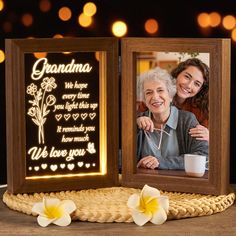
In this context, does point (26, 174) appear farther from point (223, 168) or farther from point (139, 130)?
point (223, 168)

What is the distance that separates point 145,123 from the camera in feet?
5.32

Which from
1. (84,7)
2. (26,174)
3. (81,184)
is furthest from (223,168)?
(84,7)

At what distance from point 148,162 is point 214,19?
440mm

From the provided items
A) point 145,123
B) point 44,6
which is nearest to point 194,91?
point 145,123

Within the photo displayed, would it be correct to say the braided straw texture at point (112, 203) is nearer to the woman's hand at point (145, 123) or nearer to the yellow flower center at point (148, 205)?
the yellow flower center at point (148, 205)

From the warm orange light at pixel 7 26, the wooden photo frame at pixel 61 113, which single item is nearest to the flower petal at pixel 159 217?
the wooden photo frame at pixel 61 113

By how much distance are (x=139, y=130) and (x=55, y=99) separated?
0.65ft

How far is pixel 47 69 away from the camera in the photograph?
1574 millimetres

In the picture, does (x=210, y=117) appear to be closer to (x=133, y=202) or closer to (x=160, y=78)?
(x=160, y=78)

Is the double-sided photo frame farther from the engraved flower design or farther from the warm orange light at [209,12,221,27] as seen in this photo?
the warm orange light at [209,12,221,27]

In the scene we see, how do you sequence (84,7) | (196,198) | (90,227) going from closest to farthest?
(90,227) → (196,198) → (84,7)

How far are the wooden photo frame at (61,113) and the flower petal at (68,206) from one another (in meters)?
0.18

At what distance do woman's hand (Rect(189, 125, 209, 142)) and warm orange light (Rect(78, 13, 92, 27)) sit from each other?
440mm

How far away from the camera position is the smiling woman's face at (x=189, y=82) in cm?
156
